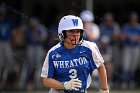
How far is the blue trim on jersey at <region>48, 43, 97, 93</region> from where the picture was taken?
852 cm

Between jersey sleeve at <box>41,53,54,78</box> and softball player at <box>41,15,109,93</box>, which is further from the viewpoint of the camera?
jersey sleeve at <box>41,53,54,78</box>

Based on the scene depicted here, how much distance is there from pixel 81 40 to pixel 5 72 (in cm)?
806

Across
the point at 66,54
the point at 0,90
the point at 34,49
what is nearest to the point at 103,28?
the point at 34,49

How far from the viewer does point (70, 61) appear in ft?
28.0

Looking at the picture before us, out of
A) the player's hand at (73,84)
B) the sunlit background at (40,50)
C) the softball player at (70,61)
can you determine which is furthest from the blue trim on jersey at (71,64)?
the sunlit background at (40,50)

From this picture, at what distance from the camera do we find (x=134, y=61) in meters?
16.8

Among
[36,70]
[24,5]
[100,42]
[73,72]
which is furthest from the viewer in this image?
[24,5]

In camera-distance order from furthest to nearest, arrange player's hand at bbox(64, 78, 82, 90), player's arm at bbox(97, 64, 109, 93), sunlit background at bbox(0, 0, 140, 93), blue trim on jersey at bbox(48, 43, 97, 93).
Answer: sunlit background at bbox(0, 0, 140, 93)
player's arm at bbox(97, 64, 109, 93)
blue trim on jersey at bbox(48, 43, 97, 93)
player's hand at bbox(64, 78, 82, 90)

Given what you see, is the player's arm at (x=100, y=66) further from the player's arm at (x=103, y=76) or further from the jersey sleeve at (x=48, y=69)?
the jersey sleeve at (x=48, y=69)

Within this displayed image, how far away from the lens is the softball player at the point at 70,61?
333 inches

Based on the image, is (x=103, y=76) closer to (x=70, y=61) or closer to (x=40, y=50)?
(x=70, y=61)

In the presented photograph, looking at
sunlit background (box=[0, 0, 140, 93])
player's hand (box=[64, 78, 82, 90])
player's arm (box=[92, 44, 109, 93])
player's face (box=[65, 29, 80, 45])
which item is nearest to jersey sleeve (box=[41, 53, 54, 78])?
player's hand (box=[64, 78, 82, 90])

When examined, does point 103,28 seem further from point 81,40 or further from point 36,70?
point 81,40

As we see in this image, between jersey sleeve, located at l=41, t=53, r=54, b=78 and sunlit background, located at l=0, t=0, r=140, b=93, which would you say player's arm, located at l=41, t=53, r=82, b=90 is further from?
sunlit background, located at l=0, t=0, r=140, b=93
